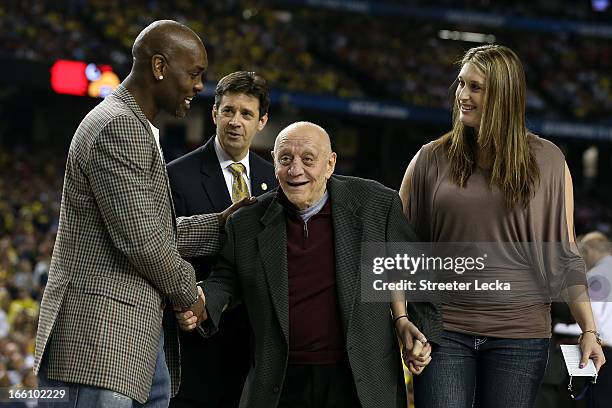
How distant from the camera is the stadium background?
1983 centimetres

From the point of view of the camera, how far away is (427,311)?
11.0ft

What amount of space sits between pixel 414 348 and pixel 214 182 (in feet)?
3.78

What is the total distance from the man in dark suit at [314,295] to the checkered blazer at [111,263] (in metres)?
0.25

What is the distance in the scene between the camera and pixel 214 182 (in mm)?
3920

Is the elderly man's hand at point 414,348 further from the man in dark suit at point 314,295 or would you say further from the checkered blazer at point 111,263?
the checkered blazer at point 111,263

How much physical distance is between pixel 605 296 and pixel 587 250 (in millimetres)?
515

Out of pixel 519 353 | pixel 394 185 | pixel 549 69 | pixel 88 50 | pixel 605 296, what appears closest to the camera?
pixel 519 353

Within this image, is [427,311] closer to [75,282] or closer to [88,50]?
[75,282]

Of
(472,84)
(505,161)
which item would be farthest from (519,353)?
(472,84)

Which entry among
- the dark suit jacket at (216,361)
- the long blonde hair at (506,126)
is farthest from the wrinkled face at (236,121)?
the long blonde hair at (506,126)

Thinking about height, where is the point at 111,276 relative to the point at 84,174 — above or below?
below

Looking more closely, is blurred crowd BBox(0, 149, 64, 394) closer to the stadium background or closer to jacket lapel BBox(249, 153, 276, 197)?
the stadium background

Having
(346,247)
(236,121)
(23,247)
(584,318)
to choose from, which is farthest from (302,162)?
(23,247)

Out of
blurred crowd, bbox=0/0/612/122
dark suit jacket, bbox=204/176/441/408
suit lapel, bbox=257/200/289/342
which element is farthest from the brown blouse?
blurred crowd, bbox=0/0/612/122
